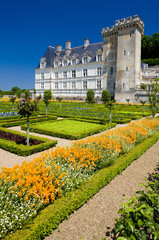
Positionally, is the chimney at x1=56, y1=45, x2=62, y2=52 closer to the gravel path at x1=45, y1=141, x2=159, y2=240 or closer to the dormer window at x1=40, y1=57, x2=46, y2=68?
the dormer window at x1=40, y1=57, x2=46, y2=68

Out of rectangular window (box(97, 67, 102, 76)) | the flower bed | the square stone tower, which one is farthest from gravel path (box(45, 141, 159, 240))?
rectangular window (box(97, 67, 102, 76))

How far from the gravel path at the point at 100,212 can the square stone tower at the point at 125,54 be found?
33.5 m

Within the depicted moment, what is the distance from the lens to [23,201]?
376 cm

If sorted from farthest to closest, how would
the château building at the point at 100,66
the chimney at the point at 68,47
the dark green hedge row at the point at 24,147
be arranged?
the chimney at the point at 68,47, the château building at the point at 100,66, the dark green hedge row at the point at 24,147

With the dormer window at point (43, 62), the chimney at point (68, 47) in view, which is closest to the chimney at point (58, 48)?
the chimney at point (68, 47)

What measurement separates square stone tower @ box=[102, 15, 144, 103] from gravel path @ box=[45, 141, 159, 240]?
33.5 m

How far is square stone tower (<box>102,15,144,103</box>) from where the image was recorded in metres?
36.2

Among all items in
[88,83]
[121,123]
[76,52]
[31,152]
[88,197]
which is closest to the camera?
[88,197]

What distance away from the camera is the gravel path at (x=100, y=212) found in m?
3.37

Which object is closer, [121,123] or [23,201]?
[23,201]

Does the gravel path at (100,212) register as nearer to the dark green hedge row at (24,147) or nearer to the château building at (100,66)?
the dark green hedge row at (24,147)

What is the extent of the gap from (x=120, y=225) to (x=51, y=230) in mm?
1712

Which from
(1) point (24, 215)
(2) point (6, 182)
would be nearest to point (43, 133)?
(2) point (6, 182)

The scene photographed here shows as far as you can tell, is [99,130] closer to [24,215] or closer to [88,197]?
[88,197]
